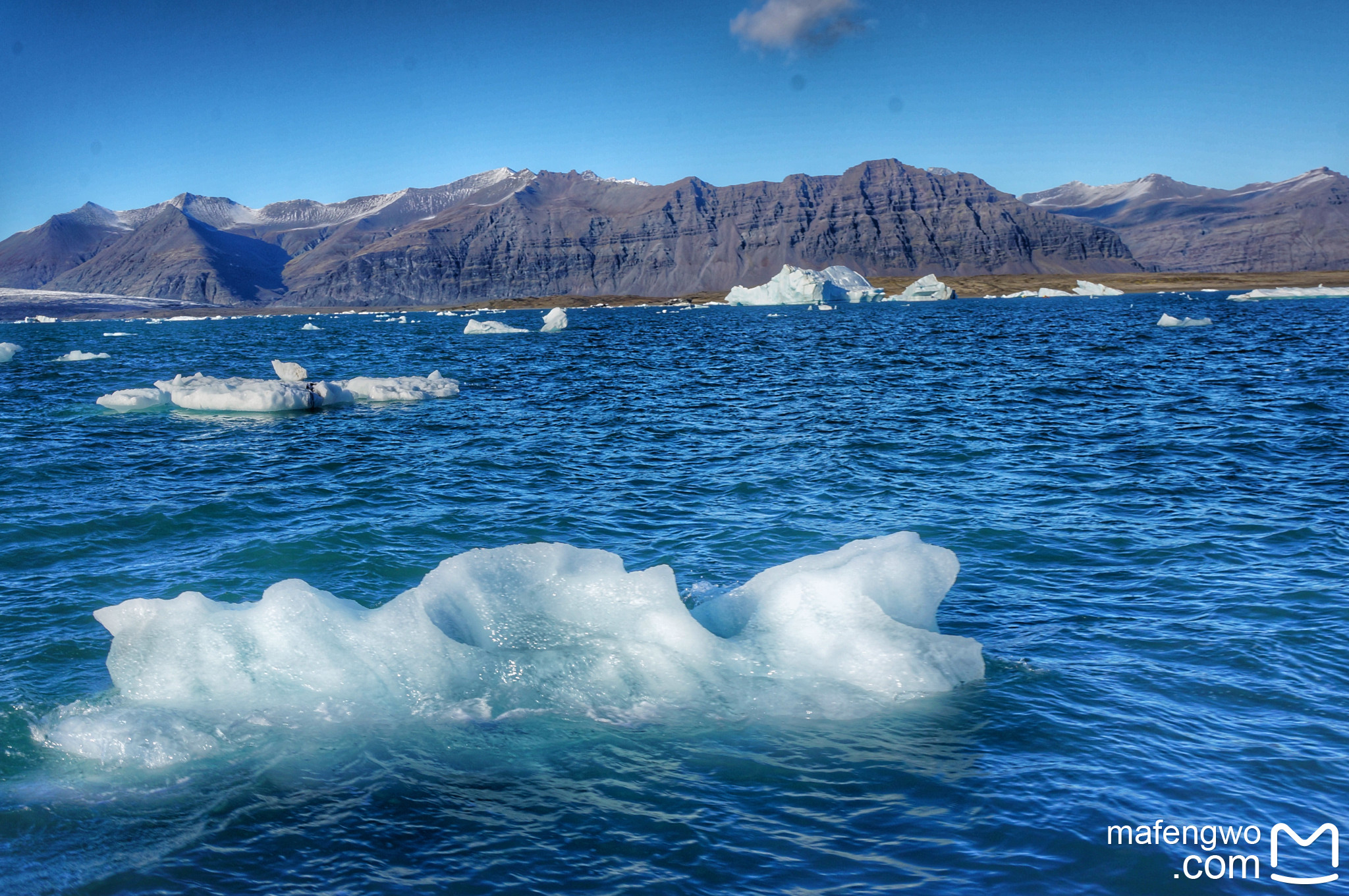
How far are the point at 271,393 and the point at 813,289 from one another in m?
132

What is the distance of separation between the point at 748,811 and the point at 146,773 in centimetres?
505

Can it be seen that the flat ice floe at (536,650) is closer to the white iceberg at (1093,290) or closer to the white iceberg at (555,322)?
the white iceberg at (555,322)

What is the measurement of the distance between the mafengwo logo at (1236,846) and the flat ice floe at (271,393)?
27.4 m

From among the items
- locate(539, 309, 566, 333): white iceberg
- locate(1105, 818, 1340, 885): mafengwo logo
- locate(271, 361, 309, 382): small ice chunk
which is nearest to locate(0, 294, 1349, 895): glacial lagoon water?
locate(1105, 818, 1340, 885): mafengwo logo

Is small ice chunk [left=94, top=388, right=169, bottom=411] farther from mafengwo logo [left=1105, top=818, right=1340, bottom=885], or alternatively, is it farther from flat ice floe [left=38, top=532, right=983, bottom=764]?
mafengwo logo [left=1105, top=818, right=1340, bottom=885]

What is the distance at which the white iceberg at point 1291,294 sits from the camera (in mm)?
111188

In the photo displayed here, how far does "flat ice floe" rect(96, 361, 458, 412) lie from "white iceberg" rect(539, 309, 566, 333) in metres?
60.3

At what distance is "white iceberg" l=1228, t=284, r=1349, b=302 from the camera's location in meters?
111

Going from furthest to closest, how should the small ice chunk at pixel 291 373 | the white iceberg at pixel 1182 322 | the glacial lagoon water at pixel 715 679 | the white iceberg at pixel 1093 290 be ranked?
the white iceberg at pixel 1093 290 < the white iceberg at pixel 1182 322 < the small ice chunk at pixel 291 373 < the glacial lagoon water at pixel 715 679

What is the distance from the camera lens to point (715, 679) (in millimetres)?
8164

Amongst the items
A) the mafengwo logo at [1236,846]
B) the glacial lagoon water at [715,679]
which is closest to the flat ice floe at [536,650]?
the glacial lagoon water at [715,679]

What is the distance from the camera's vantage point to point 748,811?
6176 millimetres

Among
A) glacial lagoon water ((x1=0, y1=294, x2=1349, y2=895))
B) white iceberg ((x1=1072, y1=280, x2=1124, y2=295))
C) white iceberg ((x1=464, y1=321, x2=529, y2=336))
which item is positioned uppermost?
white iceberg ((x1=1072, y1=280, x2=1124, y2=295))

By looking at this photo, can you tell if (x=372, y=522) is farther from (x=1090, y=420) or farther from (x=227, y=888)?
(x=1090, y=420)
